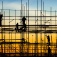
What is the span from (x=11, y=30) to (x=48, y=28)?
130 centimetres

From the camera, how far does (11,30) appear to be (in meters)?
13.0

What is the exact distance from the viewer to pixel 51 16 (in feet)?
42.8

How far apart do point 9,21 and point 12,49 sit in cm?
101

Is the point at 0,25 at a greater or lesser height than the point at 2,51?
greater

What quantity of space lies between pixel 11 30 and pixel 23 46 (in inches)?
27.7

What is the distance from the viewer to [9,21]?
1302 cm

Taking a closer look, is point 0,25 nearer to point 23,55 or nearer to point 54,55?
point 23,55

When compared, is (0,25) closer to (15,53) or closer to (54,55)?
(15,53)

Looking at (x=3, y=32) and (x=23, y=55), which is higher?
(x=3, y=32)

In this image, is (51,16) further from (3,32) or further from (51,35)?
(3,32)

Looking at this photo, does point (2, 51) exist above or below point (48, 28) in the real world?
below

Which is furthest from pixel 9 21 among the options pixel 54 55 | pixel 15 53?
pixel 54 55

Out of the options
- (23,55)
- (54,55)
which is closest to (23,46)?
(23,55)

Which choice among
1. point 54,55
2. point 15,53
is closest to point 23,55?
point 15,53
